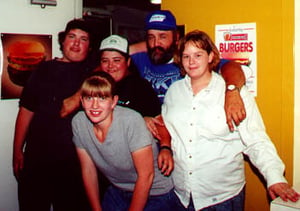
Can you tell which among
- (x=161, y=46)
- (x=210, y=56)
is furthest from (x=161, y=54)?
(x=210, y=56)

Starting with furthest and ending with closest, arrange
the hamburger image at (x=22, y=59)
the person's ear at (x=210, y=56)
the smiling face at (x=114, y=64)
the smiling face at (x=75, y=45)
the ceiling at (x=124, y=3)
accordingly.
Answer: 1. the ceiling at (x=124, y=3)
2. the hamburger image at (x=22, y=59)
3. the smiling face at (x=75, y=45)
4. the smiling face at (x=114, y=64)
5. the person's ear at (x=210, y=56)

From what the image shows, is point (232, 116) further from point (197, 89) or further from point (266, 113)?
point (266, 113)

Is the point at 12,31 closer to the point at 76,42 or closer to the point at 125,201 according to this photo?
the point at 76,42

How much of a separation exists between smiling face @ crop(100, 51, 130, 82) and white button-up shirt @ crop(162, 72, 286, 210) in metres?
0.56

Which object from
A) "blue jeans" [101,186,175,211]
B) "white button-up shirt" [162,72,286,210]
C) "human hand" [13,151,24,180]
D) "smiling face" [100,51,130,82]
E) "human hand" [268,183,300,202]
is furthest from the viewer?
"human hand" [13,151,24,180]

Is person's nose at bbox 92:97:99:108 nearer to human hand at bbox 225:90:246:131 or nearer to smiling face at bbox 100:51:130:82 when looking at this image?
smiling face at bbox 100:51:130:82

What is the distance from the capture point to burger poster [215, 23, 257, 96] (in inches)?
86.4

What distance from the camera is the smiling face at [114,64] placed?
2.19m

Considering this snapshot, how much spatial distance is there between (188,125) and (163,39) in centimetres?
77

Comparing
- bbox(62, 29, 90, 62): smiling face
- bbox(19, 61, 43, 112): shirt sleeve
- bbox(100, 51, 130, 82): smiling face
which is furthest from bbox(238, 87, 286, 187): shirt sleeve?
bbox(19, 61, 43, 112): shirt sleeve

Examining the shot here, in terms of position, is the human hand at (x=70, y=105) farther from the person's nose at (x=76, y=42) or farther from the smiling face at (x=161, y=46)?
the smiling face at (x=161, y=46)

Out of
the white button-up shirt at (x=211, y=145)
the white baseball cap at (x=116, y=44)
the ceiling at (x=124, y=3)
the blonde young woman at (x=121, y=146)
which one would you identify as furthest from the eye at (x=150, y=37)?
the ceiling at (x=124, y=3)

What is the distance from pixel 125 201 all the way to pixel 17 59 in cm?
149

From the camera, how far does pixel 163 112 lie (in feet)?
6.55
